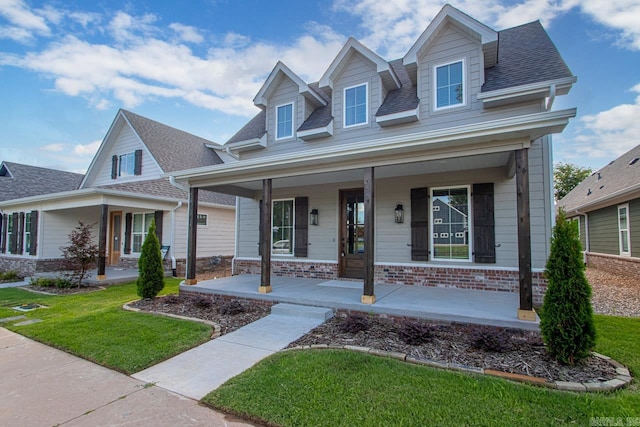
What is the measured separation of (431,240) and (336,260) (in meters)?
2.45

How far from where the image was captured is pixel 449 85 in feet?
22.8

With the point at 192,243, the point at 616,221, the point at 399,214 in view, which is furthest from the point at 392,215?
the point at 616,221

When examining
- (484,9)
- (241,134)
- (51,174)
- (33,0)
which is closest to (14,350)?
(241,134)

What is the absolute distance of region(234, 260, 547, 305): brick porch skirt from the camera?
6254 mm

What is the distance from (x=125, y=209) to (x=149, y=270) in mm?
A: 7102

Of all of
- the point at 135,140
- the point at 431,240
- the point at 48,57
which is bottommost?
the point at 431,240

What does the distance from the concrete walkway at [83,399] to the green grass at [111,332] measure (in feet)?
0.72

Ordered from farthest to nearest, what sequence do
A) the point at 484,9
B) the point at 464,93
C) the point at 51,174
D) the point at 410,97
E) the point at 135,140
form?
1. the point at 51,174
2. the point at 135,140
3. the point at 484,9
4. the point at 410,97
5. the point at 464,93

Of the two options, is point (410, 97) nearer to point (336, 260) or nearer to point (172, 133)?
point (336, 260)

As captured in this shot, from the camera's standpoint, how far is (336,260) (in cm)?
819

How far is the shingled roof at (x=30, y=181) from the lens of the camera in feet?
48.2

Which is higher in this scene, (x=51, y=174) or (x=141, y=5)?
(x=141, y=5)

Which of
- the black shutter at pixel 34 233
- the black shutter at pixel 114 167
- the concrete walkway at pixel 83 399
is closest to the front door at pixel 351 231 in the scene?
the concrete walkway at pixel 83 399

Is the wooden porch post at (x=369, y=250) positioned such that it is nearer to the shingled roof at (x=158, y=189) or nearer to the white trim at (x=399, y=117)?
the white trim at (x=399, y=117)
